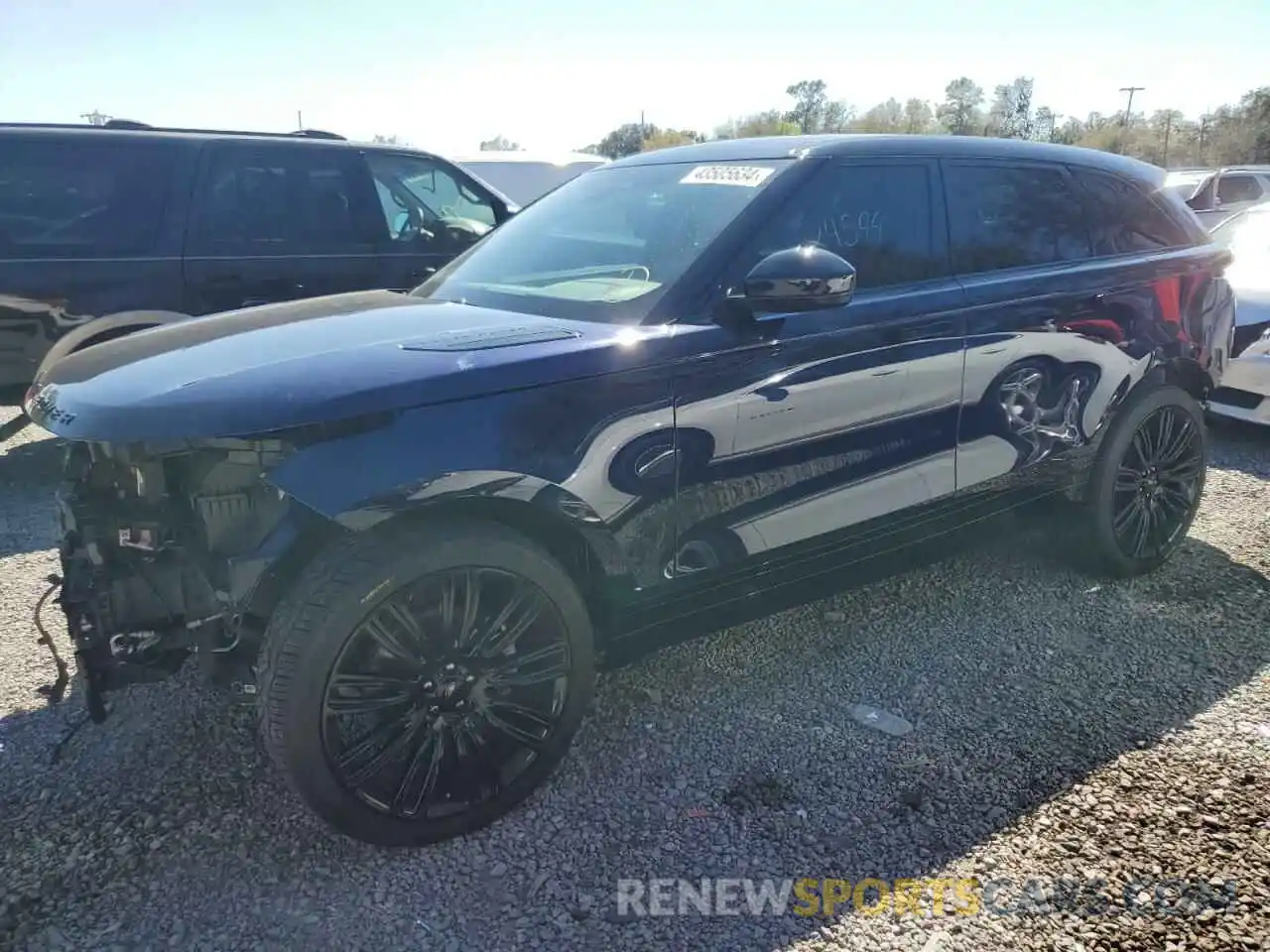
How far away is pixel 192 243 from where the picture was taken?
17.7ft

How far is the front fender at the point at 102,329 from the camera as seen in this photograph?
5.08 m

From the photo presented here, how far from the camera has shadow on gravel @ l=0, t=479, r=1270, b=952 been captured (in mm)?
2318

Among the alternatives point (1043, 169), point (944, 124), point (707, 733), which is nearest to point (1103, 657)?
point (707, 733)

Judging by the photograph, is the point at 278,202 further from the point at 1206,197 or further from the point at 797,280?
the point at 1206,197

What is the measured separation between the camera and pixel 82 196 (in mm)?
5168

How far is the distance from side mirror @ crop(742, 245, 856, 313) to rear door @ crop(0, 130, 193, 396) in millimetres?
3933

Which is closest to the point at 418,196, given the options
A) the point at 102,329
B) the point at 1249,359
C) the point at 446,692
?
the point at 102,329

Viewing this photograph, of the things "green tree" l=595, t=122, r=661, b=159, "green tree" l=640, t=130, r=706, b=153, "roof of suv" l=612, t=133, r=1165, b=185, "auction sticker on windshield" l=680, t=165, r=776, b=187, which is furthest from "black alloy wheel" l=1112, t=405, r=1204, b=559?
"green tree" l=595, t=122, r=661, b=159

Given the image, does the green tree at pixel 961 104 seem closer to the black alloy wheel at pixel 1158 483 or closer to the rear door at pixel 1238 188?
the rear door at pixel 1238 188

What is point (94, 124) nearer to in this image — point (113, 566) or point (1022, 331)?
point (113, 566)

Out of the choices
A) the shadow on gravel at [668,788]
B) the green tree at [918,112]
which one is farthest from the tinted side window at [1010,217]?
the green tree at [918,112]

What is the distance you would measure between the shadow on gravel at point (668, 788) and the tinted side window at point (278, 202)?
3167 millimetres

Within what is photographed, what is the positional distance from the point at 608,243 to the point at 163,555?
172 cm

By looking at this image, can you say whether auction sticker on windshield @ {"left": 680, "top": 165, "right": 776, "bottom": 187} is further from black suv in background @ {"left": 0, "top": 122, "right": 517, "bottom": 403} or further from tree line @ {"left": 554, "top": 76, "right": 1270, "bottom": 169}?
tree line @ {"left": 554, "top": 76, "right": 1270, "bottom": 169}
